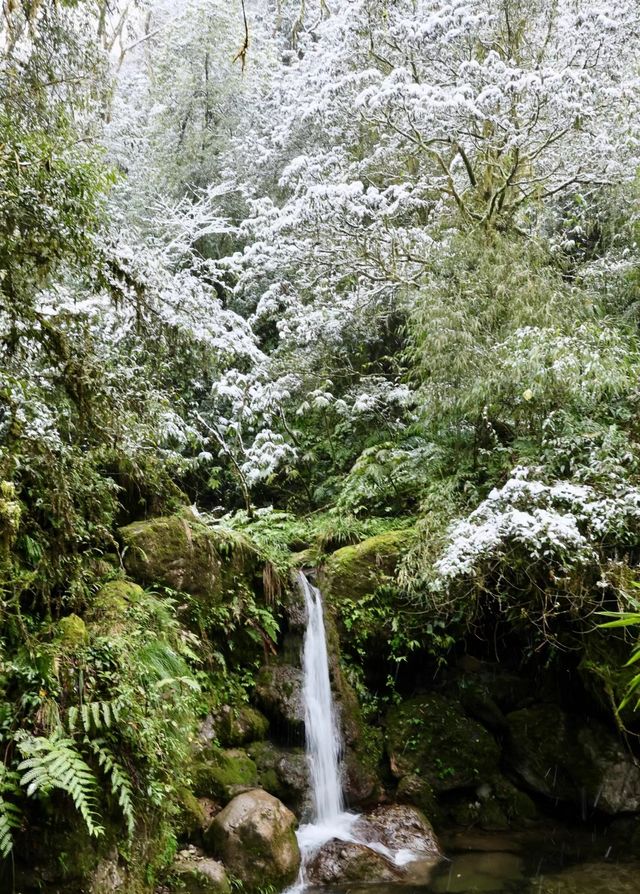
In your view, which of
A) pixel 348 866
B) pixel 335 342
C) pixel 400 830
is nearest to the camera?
pixel 348 866

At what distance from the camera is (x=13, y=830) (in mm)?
3561

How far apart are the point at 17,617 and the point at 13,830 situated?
1.20 meters

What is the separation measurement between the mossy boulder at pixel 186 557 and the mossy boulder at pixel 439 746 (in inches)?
87.4

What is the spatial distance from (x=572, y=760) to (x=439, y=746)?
1332 mm

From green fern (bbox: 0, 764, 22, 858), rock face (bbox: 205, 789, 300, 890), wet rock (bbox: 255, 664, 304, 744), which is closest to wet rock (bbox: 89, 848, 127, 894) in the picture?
green fern (bbox: 0, 764, 22, 858)

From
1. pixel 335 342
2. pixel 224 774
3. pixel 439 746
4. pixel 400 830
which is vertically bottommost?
pixel 400 830

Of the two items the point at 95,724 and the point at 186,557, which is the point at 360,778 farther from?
the point at 95,724

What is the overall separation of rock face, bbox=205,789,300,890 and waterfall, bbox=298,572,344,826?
923 mm

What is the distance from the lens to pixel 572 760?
6562mm

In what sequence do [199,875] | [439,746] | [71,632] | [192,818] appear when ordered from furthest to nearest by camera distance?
[439,746]
[192,818]
[199,875]
[71,632]

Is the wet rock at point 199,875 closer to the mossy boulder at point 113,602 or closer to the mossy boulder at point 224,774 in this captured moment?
the mossy boulder at point 224,774

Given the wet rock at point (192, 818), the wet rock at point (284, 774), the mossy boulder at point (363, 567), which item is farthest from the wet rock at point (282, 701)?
the wet rock at point (192, 818)

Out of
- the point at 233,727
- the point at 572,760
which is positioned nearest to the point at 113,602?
the point at 233,727

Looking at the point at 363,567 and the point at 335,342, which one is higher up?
the point at 335,342
